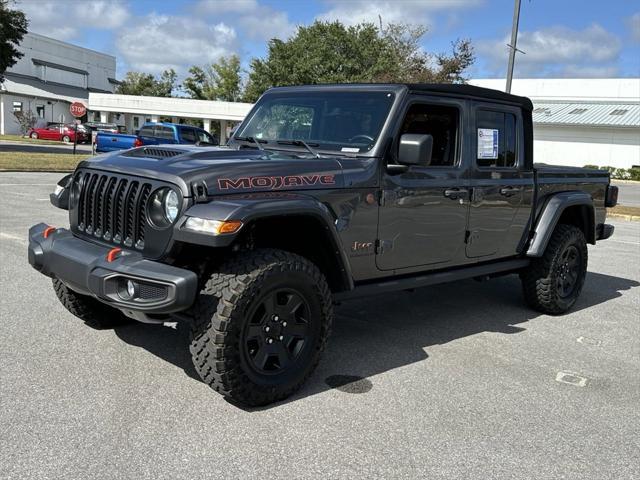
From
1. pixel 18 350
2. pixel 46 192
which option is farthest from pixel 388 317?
pixel 46 192

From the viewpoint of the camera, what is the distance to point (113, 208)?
145 inches

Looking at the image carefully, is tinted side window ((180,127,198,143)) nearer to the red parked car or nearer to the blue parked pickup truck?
the blue parked pickup truck

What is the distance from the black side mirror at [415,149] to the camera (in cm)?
394

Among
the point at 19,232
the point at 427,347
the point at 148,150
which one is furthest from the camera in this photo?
the point at 19,232

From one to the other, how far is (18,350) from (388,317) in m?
2.99

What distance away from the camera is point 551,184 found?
573cm

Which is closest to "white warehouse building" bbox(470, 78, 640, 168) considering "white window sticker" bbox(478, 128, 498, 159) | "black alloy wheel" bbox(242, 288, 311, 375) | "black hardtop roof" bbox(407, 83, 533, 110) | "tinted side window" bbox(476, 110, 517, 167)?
"black hardtop roof" bbox(407, 83, 533, 110)

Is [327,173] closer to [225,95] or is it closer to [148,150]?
[148,150]

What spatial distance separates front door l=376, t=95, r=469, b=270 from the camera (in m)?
4.20

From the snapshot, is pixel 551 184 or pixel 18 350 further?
pixel 551 184

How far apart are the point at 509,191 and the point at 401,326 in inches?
58.1

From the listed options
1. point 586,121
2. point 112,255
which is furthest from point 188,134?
point 586,121

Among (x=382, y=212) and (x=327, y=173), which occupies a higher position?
(x=327, y=173)

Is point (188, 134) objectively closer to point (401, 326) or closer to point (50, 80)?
point (401, 326)
